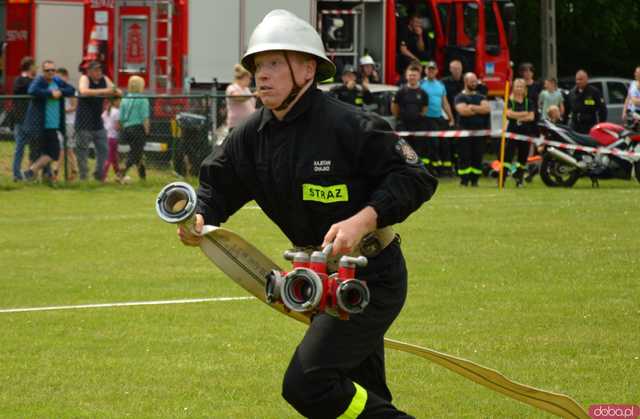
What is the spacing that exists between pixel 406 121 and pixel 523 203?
4.77 m

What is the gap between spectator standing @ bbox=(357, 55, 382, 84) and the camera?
84.3 feet

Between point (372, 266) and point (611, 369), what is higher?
point (372, 266)

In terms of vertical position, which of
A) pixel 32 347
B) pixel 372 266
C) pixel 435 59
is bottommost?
pixel 32 347

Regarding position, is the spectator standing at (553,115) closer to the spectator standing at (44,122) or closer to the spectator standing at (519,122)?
the spectator standing at (519,122)

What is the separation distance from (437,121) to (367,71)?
2629 mm

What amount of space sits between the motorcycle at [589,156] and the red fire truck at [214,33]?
614 cm

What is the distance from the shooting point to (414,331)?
960cm

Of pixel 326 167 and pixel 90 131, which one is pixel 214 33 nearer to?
pixel 90 131

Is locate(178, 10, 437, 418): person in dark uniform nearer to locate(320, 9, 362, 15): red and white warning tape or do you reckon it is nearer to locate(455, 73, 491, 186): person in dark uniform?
locate(455, 73, 491, 186): person in dark uniform

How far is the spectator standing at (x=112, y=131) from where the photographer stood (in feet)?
71.1

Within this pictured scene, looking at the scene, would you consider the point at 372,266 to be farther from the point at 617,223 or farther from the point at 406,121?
the point at 406,121

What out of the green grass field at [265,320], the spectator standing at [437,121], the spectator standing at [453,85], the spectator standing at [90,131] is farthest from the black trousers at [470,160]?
the spectator standing at [90,131]

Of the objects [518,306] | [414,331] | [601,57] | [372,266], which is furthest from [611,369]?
[601,57]

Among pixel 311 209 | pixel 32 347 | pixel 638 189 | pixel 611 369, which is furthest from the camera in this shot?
pixel 638 189
